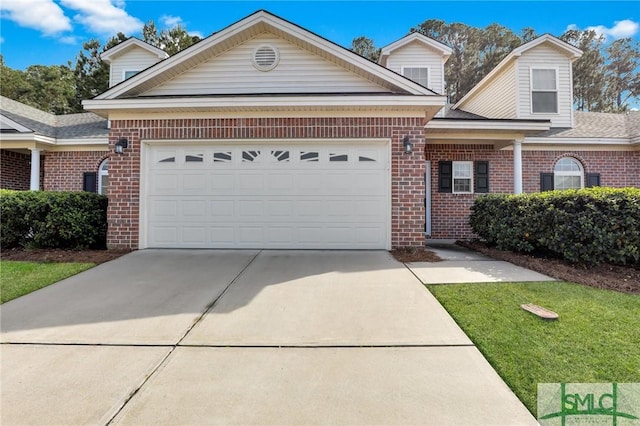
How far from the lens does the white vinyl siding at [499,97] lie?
10188 millimetres

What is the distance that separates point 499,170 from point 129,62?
12905 mm

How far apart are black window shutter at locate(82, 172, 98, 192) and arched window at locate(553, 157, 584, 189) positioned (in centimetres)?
1449

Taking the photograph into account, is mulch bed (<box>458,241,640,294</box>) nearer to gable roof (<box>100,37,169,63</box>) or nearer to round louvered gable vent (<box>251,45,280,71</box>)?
round louvered gable vent (<box>251,45,280,71</box>)

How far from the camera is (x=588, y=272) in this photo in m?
4.93

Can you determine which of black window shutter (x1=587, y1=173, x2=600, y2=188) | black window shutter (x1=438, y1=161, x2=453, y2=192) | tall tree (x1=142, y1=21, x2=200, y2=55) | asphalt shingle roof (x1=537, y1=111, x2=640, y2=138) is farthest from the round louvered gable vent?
tall tree (x1=142, y1=21, x2=200, y2=55)

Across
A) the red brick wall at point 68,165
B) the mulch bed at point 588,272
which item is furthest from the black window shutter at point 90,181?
the mulch bed at point 588,272

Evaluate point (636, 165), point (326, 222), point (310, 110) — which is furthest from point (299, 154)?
point (636, 165)

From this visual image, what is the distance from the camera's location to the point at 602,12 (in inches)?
400

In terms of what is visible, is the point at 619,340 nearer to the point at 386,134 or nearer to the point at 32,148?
the point at 386,134

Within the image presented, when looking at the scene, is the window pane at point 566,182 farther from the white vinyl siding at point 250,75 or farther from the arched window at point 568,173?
the white vinyl siding at point 250,75

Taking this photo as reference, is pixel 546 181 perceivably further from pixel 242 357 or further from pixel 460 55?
pixel 460 55

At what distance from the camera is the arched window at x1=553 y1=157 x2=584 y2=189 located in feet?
32.2

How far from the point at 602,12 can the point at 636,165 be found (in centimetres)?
504

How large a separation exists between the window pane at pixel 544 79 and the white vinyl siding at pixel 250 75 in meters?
7.39
